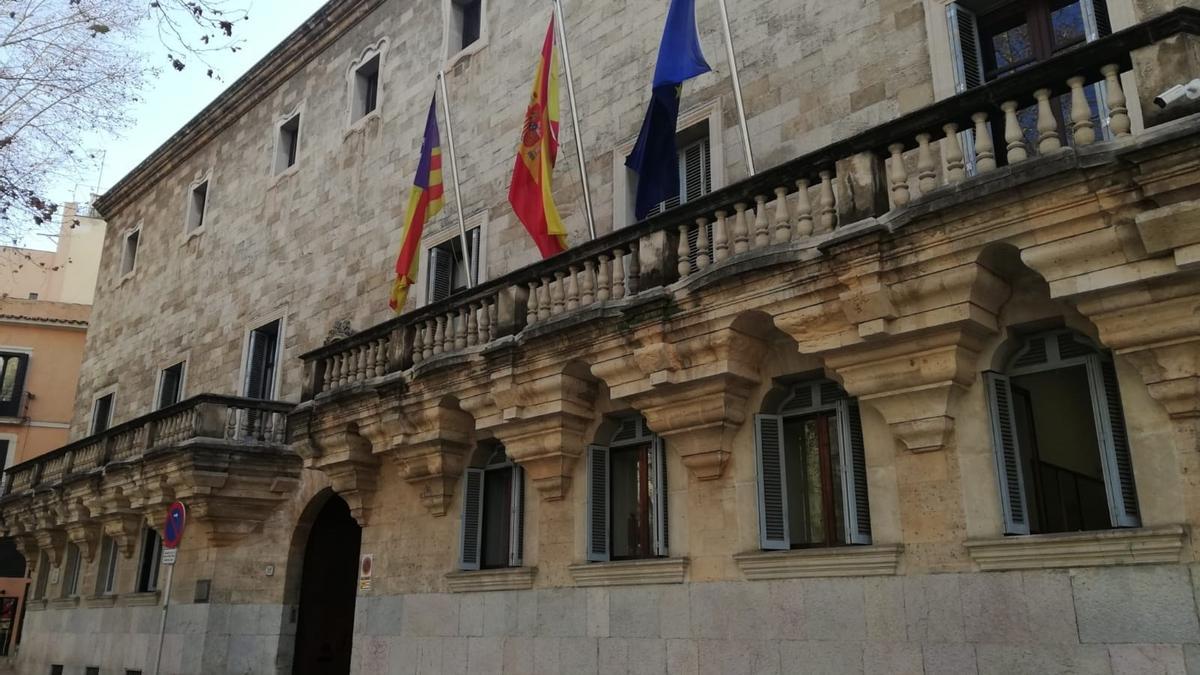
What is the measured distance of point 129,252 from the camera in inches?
987

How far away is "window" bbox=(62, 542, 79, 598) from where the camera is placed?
69.9 ft

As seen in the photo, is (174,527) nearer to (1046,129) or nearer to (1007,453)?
(1007,453)

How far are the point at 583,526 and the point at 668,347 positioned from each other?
2.34 metres

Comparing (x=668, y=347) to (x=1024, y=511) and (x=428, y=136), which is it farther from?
(x=428, y=136)

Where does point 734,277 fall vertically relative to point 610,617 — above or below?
above

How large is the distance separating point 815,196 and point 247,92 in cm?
1584

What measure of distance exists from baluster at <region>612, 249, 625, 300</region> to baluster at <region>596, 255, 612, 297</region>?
2.3 inches

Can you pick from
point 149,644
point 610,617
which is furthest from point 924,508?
point 149,644

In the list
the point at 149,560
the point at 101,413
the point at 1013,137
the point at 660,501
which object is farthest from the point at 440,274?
the point at 101,413

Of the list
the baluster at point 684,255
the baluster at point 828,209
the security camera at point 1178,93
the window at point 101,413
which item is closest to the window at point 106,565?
the window at point 101,413

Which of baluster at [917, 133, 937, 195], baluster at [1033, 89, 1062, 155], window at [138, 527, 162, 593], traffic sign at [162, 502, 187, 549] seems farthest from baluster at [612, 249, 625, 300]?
window at [138, 527, 162, 593]

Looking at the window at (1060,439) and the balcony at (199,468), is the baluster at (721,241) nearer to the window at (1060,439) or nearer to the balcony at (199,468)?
the window at (1060,439)

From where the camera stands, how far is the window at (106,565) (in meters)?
19.7

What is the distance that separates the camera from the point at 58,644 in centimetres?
2069
